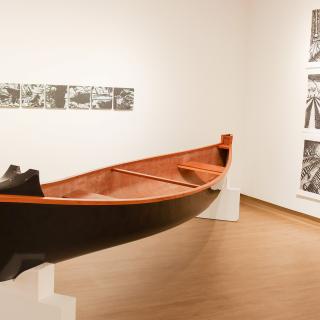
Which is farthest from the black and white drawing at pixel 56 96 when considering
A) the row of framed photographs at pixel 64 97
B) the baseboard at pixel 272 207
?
the baseboard at pixel 272 207

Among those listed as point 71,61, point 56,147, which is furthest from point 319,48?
point 56,147

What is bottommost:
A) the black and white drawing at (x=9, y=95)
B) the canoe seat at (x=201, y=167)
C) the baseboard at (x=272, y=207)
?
the baseboard at (x=272, y=207)

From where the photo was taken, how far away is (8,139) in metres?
5.16

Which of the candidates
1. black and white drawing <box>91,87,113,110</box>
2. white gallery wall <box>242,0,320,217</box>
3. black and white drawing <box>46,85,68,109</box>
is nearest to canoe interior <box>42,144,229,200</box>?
white gallery wall <box>242,0,320,217</box>

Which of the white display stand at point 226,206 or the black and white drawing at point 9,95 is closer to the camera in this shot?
the black and white drawing at point 9,95

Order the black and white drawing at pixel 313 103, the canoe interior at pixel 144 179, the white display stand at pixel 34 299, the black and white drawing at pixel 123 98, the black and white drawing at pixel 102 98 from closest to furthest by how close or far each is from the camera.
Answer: the white display stand at pixel 34 299 → the canoe interior at pixel 144 179 → the black and white drawing at pixel 313 103 → the black and white drawing at pixel 102 98 → the black and white drawing at pixel 123 98

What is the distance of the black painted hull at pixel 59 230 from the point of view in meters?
2.33

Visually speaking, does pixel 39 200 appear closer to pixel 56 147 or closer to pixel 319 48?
pixel 56 147

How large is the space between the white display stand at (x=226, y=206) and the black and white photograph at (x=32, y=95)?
7.25 ft

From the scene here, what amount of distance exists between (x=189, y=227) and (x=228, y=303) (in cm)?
193

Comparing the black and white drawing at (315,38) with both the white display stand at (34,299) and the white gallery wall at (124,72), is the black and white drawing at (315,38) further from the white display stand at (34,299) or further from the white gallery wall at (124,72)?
the white display stand at (34,299)

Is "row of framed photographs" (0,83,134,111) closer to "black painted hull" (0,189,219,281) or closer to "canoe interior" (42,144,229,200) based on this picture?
"canoe interior" (42,144,229,200)

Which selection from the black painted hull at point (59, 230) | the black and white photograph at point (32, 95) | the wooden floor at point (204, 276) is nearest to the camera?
the black painted hull at point (59, 230)

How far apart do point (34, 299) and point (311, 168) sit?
3.94 metres
